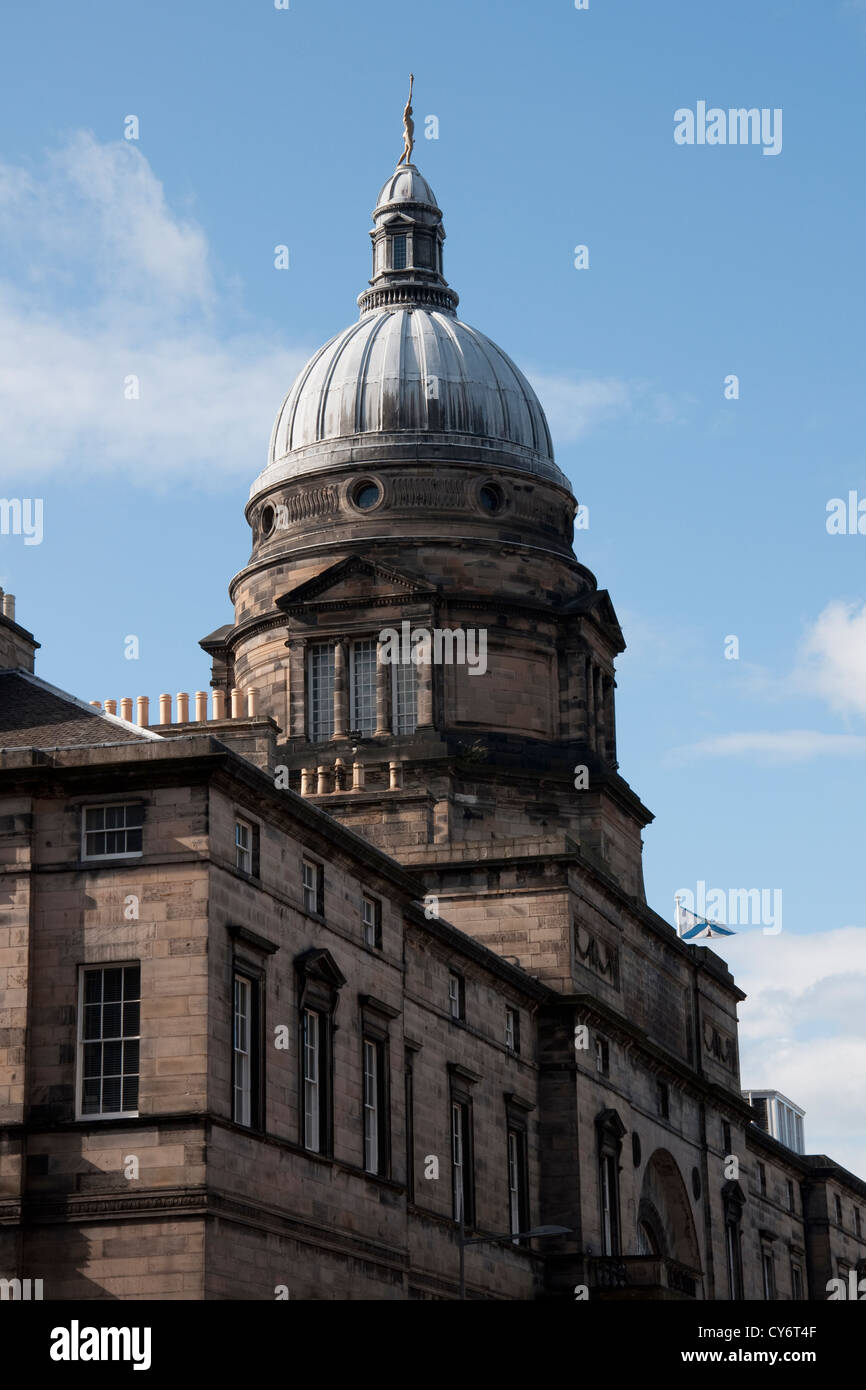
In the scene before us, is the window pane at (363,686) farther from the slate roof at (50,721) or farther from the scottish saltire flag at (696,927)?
the slate roof at (50,721)

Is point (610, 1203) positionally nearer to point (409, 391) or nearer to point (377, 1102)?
point (377, 1102)

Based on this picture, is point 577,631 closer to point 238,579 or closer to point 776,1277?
point 238,579

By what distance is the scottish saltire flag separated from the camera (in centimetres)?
8300

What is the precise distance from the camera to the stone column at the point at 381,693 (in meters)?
74.4

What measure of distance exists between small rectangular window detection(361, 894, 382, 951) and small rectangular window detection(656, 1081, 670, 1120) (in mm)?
22038

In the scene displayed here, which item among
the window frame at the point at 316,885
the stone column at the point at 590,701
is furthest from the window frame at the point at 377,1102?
the stone column at the point at 590,701

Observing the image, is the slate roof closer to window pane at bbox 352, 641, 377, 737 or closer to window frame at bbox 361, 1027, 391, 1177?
window frame at bbox 361, 1027, 391, 1177

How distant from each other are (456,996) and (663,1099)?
1632 cm

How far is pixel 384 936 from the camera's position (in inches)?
2101

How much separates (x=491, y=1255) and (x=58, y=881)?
18902 millimetres

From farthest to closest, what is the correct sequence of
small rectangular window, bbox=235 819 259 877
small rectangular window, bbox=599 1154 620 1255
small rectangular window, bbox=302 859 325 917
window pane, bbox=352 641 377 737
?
window pane, bbox=352 641 377 737 → small rectangular window, bbox=599 1154 620 1255 → small rectangular window, bbox=302 859 325 917 → small rectangular window, bbox=235 819 259 877

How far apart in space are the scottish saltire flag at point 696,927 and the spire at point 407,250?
72.3ft

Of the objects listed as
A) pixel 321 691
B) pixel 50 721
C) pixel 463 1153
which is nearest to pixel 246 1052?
pixel 50 721

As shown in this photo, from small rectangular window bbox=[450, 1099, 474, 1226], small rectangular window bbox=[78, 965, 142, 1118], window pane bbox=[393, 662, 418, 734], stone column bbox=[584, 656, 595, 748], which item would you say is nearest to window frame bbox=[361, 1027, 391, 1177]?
small rectangular window bbox=[450, 1099, 474, 1226]
